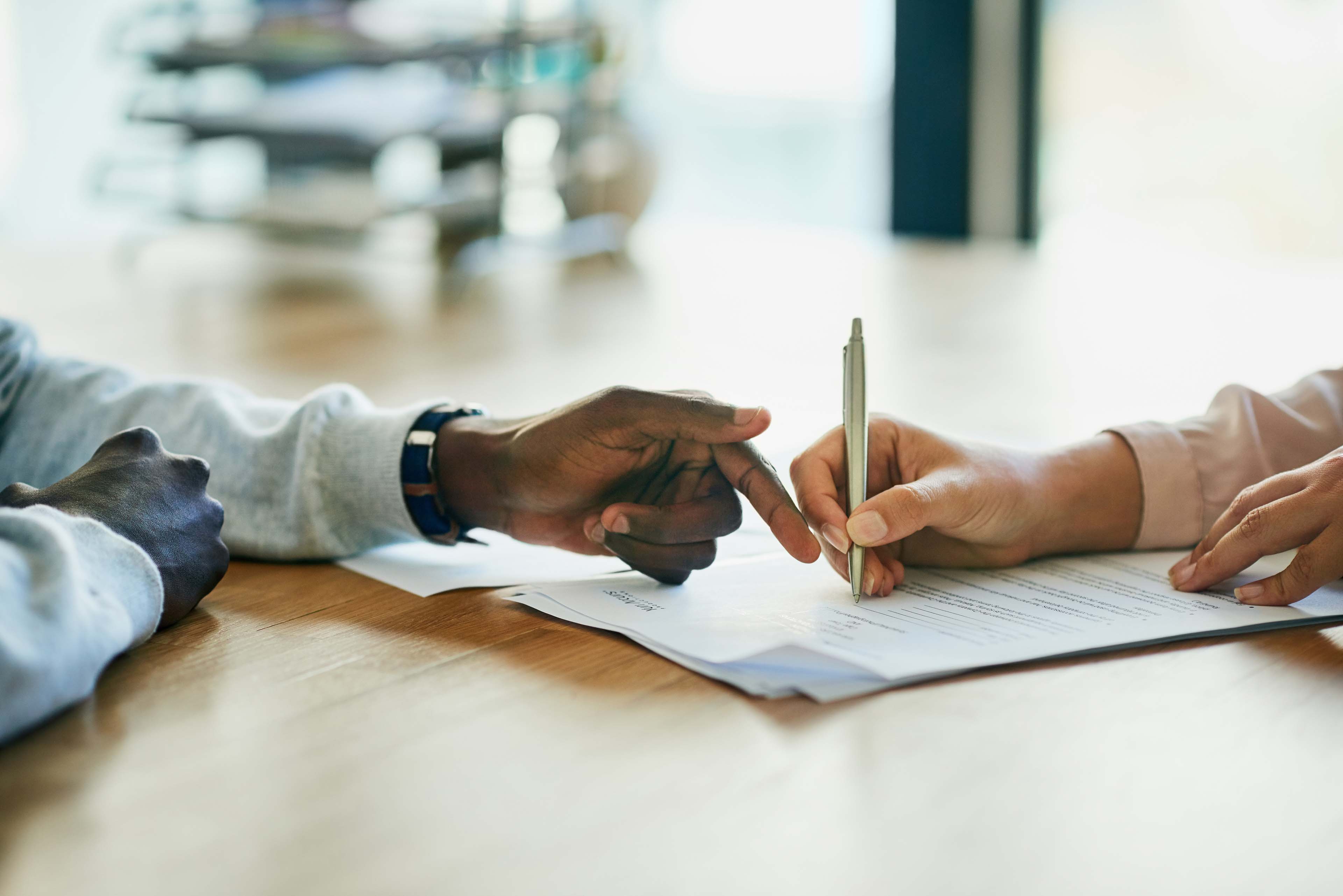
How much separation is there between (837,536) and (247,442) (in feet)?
1.32

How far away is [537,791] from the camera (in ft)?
1.59

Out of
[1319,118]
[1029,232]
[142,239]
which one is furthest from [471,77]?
[1319,118]

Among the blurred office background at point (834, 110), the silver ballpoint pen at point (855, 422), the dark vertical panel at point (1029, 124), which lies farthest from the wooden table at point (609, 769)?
the dark vertical panel at point (1029, 124)

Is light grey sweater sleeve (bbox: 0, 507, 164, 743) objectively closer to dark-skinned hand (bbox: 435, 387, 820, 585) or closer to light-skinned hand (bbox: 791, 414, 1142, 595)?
dark-skinned hand (bbox: 435, 387, 820, 585)

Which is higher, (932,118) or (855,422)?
(932,118)

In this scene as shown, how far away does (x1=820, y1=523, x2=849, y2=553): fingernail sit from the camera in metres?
0.67

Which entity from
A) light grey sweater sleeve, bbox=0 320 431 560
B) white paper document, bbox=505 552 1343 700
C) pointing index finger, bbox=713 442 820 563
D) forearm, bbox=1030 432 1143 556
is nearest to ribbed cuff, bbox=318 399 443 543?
light grey sweater sleeve, bbox=0 320 431 560

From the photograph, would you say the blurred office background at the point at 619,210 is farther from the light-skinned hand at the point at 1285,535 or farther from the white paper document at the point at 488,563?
the light-skinned hand at the point at 1285,535

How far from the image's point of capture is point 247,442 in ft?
2.71

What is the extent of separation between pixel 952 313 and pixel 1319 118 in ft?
5.25

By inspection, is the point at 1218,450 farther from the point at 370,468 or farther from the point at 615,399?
the point at 370,468

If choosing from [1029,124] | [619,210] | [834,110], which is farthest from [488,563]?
[834,110]

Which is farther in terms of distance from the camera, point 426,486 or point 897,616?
point 426,486

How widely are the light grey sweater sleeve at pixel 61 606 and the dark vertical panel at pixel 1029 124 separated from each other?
3.18 meters
